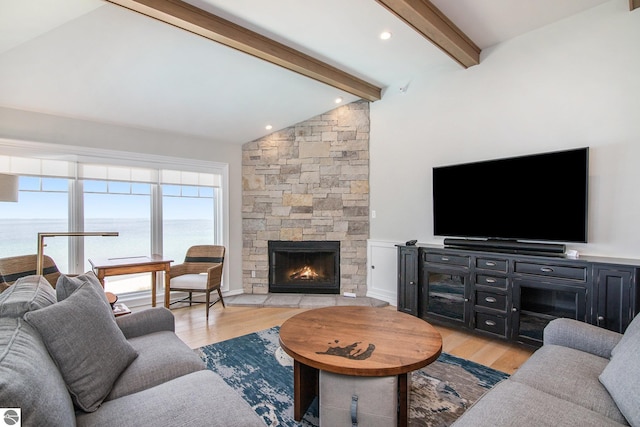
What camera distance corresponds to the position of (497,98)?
133 inches

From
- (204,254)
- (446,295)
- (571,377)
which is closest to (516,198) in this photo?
(446,295)

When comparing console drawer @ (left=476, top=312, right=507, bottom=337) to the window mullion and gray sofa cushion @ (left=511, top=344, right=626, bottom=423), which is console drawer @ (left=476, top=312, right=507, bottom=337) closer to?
gray sofa cushion @ (left=511, top=344, right=626, bottom=423)

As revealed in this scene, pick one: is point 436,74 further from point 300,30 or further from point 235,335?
point 235,335

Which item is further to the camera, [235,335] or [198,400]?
[235,335]

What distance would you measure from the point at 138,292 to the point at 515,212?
4.65 meters

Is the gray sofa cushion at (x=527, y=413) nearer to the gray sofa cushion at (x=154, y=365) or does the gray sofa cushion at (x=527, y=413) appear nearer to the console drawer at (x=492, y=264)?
the gray sofa cushion at (x=154, y=365)

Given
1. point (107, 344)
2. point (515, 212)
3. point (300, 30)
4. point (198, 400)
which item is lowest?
point (198, 400)

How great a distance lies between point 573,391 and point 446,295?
2.01 meters

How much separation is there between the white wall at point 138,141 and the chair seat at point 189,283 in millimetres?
881

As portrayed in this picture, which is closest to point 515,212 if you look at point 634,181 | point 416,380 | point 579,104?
point 634,181

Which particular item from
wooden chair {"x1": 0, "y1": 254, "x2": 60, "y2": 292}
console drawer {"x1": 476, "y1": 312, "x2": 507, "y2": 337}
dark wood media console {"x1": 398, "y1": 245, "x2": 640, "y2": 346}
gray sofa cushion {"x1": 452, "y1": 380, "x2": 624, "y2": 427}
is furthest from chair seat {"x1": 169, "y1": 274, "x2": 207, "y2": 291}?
gray sofa cushion {"x1": 452, "y1": 380, "x2": 624, "y2": 427}

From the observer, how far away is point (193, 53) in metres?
2.96

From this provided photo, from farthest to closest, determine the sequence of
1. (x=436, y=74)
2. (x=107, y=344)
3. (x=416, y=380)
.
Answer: (x=436, y=74), (x=416, y=380), (x=107, y=344)

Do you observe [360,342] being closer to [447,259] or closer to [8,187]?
[447,259]
